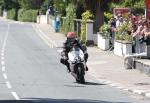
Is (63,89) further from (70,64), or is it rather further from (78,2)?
(78,2)

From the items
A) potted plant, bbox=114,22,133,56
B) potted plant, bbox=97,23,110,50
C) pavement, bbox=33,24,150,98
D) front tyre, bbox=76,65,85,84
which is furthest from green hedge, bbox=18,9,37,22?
front tyre, bbox=76,65,85,84

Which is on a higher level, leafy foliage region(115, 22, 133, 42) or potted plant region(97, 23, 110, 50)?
leafy foliage region(115, 22, 133, 42)

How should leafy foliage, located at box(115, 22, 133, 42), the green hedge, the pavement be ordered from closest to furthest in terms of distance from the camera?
1. the pavement
2. leafy foliage, located at box(115, 22, 133, 42)
3. the green hedge

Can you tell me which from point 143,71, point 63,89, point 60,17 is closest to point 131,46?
point 143,71

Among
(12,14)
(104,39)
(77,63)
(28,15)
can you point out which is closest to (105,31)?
(104,39)

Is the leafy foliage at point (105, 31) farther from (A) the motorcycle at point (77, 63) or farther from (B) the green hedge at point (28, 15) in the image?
(B) the green hedge at point (28, 15)

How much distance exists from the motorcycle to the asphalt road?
0.33m

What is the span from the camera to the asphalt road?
17719 mm

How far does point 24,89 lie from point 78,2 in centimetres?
2557

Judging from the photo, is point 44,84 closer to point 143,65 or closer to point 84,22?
point 143,65

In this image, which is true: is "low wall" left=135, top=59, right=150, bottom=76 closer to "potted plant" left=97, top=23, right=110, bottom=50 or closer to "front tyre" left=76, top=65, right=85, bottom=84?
"front tyre" left=76, top=65, right=85, bottom=84

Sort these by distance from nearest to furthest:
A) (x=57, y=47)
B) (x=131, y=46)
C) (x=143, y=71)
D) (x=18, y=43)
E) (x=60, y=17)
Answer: (x=143, y=71) < (x=131, y=46) < (x=57, y=47) < (x=18, y=43) < (x=60, y=17)

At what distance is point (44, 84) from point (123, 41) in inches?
421

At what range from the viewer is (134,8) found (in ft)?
150
